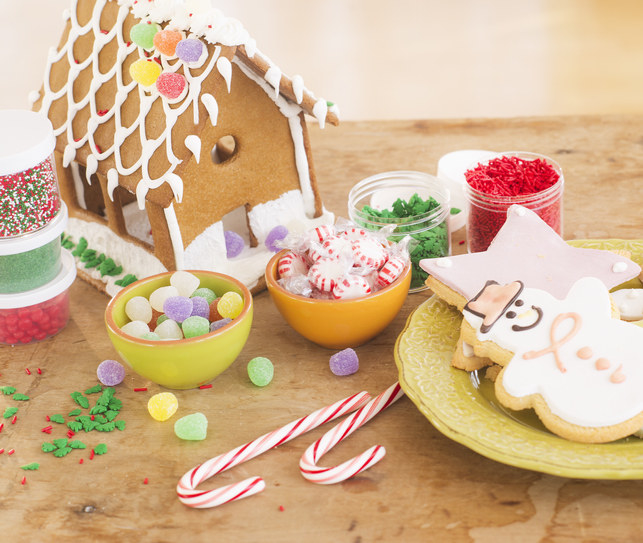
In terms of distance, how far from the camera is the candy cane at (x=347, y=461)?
125cm

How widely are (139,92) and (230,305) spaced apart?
19.7 inches

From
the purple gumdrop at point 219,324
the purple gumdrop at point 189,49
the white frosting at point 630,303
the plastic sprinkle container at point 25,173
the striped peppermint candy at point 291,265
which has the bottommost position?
the white frosting at point 630,303

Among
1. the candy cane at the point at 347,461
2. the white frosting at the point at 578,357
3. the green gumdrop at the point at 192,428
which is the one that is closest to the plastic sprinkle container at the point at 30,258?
the green gumdrop at the point at 192,428

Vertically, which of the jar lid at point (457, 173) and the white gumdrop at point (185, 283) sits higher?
the white gumdrop at point (185, 283)

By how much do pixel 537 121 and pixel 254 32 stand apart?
2794 mm

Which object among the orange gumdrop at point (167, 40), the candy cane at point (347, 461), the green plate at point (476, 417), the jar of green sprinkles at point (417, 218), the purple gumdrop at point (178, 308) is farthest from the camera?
the jar of green sprinkles at point (417, 218)

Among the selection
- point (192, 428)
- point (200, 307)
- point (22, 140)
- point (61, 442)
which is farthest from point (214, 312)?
point (22, 140)

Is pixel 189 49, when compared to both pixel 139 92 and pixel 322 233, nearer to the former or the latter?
pixel 139 92

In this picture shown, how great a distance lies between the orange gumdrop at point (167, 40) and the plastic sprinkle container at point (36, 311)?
468mm

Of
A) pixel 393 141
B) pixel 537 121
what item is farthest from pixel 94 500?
pixel 537 121

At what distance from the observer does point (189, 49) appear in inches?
60.0

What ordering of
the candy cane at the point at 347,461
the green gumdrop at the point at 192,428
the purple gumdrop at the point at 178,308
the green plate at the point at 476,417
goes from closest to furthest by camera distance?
the green plate at the point at 476,417 → the candy cane at the point at 347,461 → the green gumdrop at the point at 192,428 → the purple gumdrop at the point at 178,308

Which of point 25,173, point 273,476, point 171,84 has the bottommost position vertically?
point 273,476

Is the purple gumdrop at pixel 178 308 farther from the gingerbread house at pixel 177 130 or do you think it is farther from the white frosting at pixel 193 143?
the white frosting at pixel 193 143
